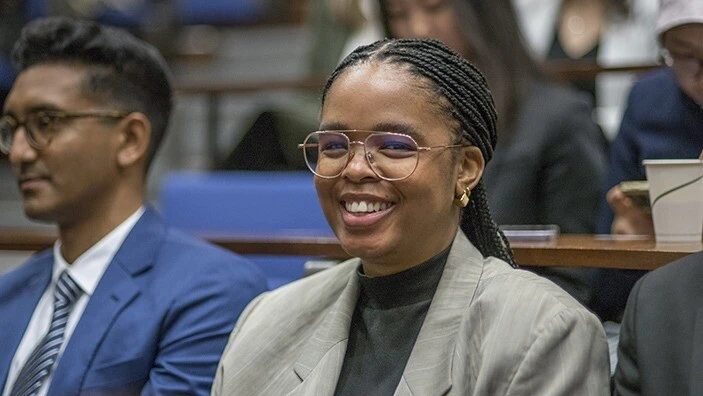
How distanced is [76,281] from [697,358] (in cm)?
126

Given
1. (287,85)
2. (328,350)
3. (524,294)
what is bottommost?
Answer: (287,85)

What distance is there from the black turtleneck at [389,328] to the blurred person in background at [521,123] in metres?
0.80

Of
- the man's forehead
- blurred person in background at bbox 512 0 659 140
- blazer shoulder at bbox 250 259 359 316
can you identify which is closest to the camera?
blazer shoulder at bbox 250 259 359 316

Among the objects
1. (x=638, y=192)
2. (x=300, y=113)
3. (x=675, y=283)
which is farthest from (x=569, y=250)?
(x=300, y=113)

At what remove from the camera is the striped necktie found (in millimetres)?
2076

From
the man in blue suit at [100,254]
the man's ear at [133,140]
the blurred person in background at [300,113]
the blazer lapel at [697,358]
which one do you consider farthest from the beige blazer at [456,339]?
the blurred person in background at [300,113]

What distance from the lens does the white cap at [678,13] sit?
1.94 meters

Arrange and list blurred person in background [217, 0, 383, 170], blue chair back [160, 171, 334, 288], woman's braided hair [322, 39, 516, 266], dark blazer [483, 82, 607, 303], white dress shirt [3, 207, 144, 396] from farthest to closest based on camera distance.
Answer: blurred person in background [217, 0, 383, 170], blue chair back [160, 171, 334, 288], dark blazer [483, 82, 607, 303], white dress shirt [3, 207, 144, 396], woman's braided hair [322, 39, 516, 266]

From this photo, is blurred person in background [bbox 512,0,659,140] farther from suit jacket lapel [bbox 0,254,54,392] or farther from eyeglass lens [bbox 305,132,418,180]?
eyeglass lens [bbox 305,132,418,180]

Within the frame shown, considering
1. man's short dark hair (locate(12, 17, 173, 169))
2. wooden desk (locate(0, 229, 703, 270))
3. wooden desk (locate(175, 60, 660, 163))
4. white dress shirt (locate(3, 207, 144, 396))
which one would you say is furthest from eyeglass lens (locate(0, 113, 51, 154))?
wooden desk (locate(175, 60, 660, 163))

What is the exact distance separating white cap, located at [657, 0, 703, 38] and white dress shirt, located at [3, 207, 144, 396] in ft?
3.65

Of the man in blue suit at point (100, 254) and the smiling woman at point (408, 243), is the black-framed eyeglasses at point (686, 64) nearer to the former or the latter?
the smiling woman at point (408, 243)

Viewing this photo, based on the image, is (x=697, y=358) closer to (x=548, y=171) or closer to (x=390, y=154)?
(x=390, y=154)

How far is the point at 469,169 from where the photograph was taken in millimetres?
1691
